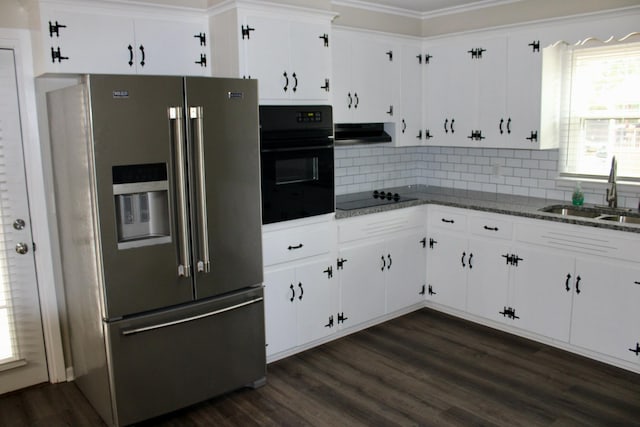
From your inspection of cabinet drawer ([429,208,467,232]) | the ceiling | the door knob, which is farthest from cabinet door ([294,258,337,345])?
the ceiling

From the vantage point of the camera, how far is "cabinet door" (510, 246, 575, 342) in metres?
3.74

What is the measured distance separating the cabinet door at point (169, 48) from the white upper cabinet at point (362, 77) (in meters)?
1.08

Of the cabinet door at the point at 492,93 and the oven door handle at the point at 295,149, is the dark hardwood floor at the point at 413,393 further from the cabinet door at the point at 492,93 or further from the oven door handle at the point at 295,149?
the cabinet door at the point at 492,93

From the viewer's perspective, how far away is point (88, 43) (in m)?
3.06

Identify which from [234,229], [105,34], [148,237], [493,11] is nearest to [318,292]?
[234,229]

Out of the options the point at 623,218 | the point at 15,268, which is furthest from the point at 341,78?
the point at 15,268

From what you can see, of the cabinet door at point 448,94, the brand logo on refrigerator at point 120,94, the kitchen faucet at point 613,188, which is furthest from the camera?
the cabinet door at point 448,94

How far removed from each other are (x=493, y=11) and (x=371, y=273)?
89.2 inches

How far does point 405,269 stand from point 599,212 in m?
1.49

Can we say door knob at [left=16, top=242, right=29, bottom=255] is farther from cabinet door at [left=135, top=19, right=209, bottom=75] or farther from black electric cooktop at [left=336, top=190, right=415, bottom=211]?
black electric cooktop at [left=336, top=190, right=415, bottom=211]

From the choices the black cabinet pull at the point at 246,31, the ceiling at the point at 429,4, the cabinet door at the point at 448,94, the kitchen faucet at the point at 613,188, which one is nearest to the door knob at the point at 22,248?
the black cabinet pull at the point at 246,31

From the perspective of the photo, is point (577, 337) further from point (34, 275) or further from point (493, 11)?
point (34, 275)

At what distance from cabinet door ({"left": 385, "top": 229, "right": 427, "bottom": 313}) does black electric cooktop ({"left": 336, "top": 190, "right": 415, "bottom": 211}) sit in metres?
0.29

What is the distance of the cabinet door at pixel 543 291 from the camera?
3.74 meters
